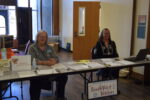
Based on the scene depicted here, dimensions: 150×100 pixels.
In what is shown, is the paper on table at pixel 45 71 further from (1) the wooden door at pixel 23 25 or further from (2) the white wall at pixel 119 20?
(1) the wooden door at pixel 23 25

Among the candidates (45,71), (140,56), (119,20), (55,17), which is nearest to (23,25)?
(55,17)

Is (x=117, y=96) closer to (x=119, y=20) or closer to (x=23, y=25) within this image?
(x=119, y=20)

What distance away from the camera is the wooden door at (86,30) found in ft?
Result: 19.1

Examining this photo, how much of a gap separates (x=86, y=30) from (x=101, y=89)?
127 inches

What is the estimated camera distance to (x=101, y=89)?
2.95m

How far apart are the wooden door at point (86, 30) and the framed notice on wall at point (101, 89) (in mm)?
3003

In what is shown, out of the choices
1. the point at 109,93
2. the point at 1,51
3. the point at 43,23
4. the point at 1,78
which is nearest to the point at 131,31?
the point at 109,93

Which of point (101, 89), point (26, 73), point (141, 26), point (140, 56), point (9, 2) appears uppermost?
point (9, 2)

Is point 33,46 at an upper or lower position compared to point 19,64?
upper

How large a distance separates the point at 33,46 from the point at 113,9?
9.21ft

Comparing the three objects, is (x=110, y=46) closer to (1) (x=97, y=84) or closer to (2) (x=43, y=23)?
(1) (x=97, y=84)

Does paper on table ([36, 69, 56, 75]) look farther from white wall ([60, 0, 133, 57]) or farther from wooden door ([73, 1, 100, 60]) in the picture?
wooden door ([73, 1, 100, 60])

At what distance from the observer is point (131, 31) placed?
4652mm

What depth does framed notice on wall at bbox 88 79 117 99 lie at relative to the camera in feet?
9.44
